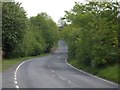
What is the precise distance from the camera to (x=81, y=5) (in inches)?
1742

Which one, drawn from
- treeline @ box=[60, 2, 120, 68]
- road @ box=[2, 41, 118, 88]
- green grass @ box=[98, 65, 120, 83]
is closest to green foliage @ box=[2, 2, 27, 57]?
treeline @ box=[60, 2, 120, 68]

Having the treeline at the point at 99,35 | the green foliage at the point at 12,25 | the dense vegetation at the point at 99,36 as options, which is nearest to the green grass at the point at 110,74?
the dense vegetation at the point at 99,36

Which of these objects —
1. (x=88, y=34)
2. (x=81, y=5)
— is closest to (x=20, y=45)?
(x=81, y=5)

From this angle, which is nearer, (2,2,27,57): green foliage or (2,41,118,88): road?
(2,41,118,88): road

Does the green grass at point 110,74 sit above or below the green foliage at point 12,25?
below

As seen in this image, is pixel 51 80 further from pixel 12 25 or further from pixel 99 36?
pixel 12 25

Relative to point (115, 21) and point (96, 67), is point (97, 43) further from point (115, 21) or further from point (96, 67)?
point (115, 21)

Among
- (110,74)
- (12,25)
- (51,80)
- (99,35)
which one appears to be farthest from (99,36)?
(12,25)

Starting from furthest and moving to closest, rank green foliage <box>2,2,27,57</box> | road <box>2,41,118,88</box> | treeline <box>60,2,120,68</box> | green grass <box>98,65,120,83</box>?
green foliage <box>2,2,27,57</box> → treeline <box>60,2,120,68</box> → green grass <box>98,65,120,83</box> → road <box>2,41,118,88</box>

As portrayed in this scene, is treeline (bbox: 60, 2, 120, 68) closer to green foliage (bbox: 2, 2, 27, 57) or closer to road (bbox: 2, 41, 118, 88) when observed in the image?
road (bbox: 2, 41, 118, 88)

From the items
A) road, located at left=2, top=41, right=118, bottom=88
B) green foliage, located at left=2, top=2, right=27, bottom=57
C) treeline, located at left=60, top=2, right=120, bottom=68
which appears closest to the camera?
road, located at left=2, top=41, right=118, bottom=88

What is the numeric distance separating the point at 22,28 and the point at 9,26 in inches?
130

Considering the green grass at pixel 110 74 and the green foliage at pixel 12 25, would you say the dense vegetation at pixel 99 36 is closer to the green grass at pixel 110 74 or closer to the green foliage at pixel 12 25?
the green grass at pixel 110 74

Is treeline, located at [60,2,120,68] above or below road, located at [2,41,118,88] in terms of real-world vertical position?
above
